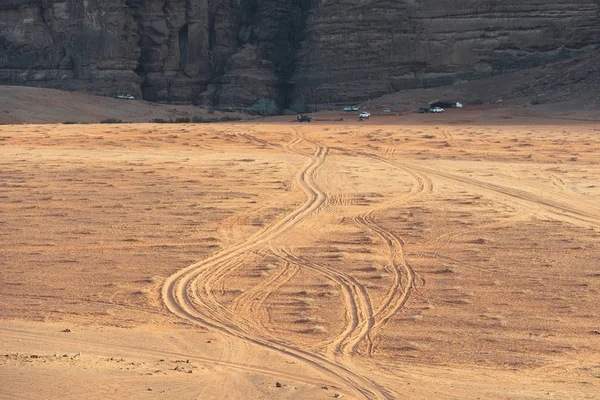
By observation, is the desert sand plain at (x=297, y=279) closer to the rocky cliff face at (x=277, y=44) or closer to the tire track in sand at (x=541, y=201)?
the tire track in sand at (x=541, y=201)

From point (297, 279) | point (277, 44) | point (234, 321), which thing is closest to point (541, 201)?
point (297, 279)

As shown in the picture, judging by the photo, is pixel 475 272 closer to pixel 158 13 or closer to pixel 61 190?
pixel 61 190

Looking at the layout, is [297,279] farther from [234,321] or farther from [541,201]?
[541,201]

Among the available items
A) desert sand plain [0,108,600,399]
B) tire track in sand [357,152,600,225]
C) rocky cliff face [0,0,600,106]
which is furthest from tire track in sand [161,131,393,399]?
rocky cliff face [0,0,600,106]

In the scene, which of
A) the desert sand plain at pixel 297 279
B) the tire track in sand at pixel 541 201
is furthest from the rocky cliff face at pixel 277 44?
the tire track in sand at pixel 541 201

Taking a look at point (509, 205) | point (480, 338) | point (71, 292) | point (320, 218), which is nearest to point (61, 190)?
point (320, 218)

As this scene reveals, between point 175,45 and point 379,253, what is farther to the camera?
point 175,45
